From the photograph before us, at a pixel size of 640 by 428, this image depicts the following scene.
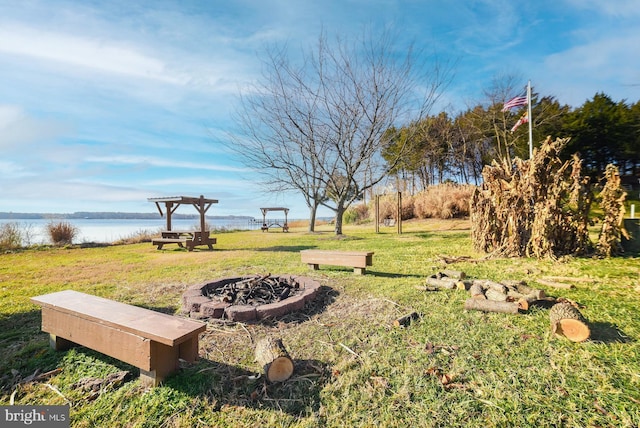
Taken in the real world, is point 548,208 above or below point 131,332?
above

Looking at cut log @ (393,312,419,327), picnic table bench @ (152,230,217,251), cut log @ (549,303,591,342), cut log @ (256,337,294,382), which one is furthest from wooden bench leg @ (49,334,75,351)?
picnic table bench @ (152,230,217,251)

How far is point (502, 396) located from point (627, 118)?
27.4 metres

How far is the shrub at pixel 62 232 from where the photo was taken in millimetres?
12656

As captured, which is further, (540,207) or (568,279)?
(540,207)

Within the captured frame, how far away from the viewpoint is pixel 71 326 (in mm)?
2658

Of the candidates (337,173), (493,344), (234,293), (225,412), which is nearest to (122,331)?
(225,412)

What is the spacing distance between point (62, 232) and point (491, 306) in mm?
15873

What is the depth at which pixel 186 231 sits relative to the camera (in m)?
10.9

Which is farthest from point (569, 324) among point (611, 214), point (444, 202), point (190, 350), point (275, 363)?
point (444, 202)

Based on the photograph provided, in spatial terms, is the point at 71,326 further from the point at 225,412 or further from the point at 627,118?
the point at 627,118

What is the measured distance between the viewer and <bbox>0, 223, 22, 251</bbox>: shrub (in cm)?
1075

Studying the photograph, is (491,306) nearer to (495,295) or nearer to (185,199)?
(495,295)

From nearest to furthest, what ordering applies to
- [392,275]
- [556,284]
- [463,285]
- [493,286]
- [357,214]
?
[493,286], [463,285], [556,284], [392,275], [357,214]

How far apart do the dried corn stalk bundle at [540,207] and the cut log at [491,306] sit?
163 inches
